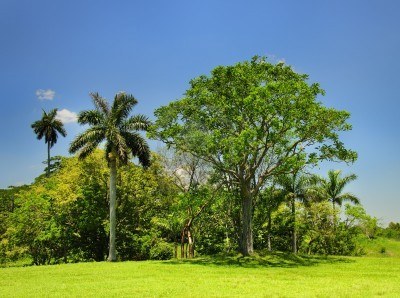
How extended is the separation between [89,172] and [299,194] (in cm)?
1870

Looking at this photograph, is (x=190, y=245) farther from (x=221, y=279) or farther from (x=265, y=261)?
(x=221, y=279)

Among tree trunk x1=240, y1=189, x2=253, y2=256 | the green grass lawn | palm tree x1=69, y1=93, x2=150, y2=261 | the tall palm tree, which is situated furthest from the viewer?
the tall palm tree

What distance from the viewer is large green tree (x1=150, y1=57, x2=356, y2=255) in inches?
987

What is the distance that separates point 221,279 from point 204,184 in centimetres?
1475

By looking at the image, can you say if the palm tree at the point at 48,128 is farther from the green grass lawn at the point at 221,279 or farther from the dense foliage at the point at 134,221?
the green grass lawn at the point at 221,279

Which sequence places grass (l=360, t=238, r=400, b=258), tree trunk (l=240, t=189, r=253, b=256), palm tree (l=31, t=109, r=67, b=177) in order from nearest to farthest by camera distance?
tree trunk (l=240, t=189, r=253, b=256), grass (l=360, t=238, r=400, b=258), palm tree (l=31, t=109, r=67, b=177)

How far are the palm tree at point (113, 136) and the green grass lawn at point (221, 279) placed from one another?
7.99 metres

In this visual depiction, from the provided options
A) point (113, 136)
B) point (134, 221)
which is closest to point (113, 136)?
point (113, 136)

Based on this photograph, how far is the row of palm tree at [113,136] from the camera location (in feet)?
96.0

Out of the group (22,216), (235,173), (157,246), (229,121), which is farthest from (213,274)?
(22,216)

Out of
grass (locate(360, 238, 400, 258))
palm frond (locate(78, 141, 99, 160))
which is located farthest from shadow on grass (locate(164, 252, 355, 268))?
grass (locate(360, 238, 400, 258))

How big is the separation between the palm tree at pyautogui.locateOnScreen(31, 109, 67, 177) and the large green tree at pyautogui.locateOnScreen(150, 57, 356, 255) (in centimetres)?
3492

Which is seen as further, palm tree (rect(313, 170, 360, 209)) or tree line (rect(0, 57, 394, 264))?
palm tree (rect(313, 170, 360, 209))

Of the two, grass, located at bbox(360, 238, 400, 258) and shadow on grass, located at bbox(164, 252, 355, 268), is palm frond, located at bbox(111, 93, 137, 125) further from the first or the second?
grass, located at bbox(360, 238, 400, 258)
